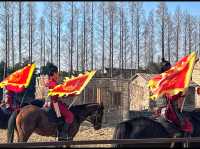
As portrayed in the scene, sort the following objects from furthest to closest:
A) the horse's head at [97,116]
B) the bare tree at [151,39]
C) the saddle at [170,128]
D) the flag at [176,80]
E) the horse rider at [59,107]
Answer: the bare tree at [151,39] → the horse's head at [97,116] → the horse rider at [59,107] → the saddle at [170,128] → the flag at [176,80]

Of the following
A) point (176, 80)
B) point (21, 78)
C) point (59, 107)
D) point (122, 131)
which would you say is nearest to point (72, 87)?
point (59, 107)

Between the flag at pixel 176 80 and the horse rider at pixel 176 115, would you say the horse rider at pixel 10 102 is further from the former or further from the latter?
the flag at pixel 176 80

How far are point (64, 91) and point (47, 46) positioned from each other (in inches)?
1474

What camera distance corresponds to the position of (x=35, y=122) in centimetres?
1039

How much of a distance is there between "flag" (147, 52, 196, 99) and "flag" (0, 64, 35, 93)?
3428 mm

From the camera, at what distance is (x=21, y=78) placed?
11062 mm

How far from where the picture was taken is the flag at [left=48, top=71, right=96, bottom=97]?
988 cm

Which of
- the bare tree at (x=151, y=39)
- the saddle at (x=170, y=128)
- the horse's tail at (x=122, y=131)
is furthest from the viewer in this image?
the bare tree at (x=151, y=39)

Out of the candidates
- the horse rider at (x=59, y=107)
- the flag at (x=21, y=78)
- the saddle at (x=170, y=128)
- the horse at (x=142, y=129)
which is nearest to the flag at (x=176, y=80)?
the horse at (x=142, y=129)

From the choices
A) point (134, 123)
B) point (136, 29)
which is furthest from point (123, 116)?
point (136, 29)

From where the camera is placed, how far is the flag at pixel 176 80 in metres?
8.48

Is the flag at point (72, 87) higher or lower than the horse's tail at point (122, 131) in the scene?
higher

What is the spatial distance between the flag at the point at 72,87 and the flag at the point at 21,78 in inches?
46.8

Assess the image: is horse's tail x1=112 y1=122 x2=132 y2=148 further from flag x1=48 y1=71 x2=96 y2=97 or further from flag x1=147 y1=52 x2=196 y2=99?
flag x1=48 y1=71 x2=96 y2=97
